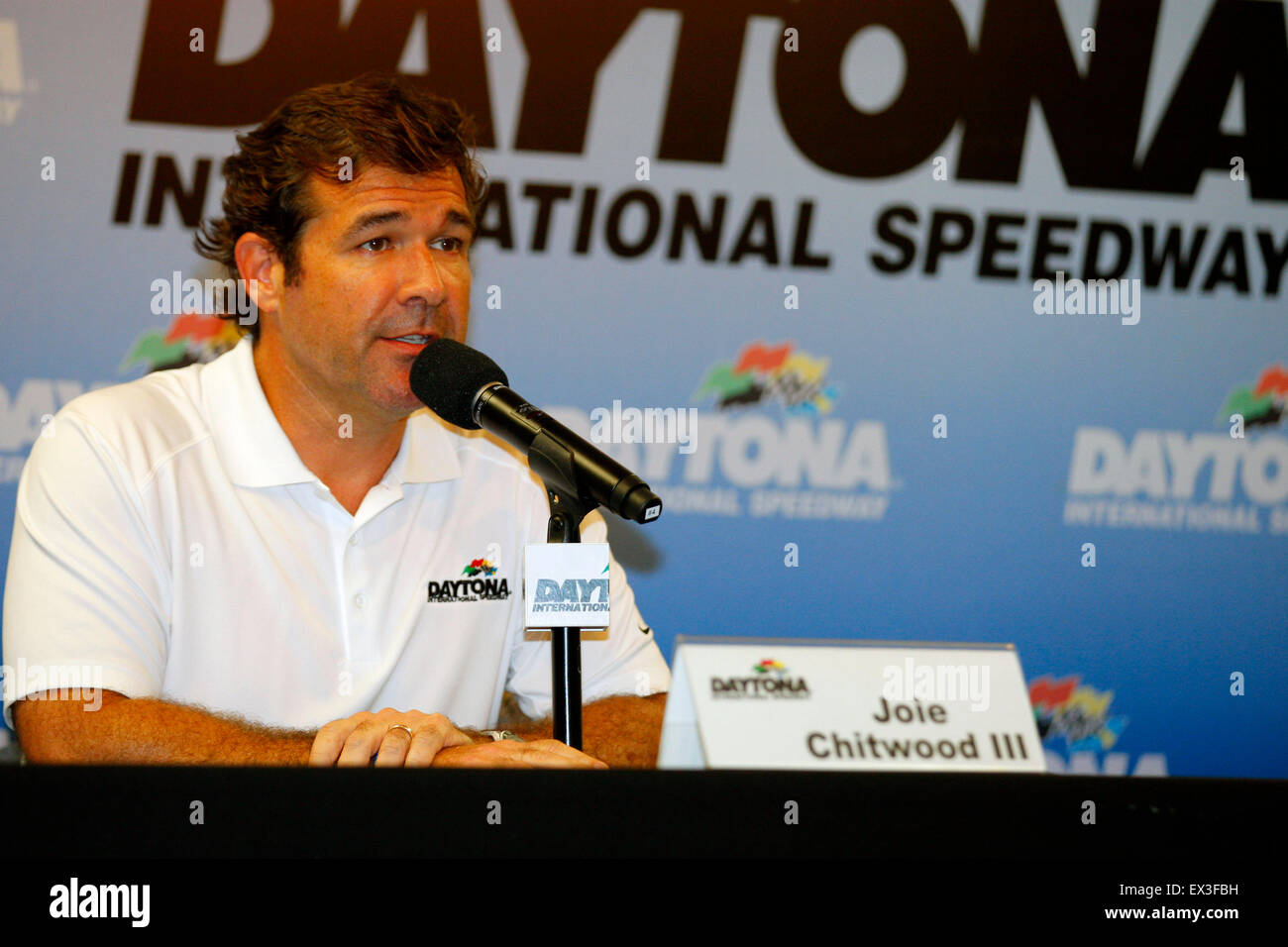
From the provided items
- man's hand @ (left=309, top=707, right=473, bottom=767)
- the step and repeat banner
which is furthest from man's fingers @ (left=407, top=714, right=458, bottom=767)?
the step and repeat banner

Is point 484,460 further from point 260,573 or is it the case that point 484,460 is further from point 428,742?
point 428,742

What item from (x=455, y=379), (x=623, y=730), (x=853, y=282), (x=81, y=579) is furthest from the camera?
(x=853, y=282)

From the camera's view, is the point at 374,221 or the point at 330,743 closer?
the point at 330,743

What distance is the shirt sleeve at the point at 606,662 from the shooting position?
1.98 meters

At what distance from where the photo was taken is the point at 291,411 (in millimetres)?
2074

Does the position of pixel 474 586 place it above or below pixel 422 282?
below

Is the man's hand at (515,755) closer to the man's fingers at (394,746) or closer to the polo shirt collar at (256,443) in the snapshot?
the man's fingers at (394,746)

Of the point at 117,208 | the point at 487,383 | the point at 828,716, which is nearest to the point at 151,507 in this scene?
the point at 487,383

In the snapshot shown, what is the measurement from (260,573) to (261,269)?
0.57m

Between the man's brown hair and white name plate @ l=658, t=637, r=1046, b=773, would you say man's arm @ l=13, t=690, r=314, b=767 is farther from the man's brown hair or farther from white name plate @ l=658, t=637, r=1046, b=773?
the man's brown hair

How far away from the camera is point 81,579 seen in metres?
1.68

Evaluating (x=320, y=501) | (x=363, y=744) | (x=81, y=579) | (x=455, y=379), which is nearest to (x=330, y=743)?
(x=363, y=744)

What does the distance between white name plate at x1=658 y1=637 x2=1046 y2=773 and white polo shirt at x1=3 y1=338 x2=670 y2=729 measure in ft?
2.99
